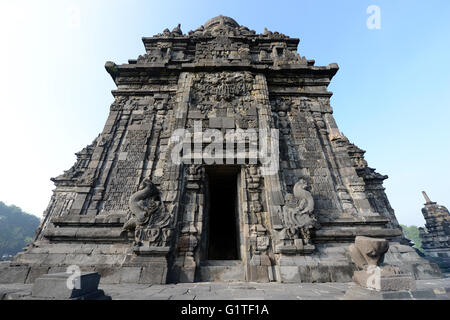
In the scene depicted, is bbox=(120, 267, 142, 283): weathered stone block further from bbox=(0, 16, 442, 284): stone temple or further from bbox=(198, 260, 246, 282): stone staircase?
bbox=(198, 260, 246, 282): stone staircase

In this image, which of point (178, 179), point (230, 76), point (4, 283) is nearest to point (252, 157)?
point (178, 179)

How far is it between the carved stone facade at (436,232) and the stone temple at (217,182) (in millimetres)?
13071

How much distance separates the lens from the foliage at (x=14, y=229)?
39.4 metres

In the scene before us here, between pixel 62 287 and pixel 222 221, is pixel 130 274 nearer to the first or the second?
pixel 62 287

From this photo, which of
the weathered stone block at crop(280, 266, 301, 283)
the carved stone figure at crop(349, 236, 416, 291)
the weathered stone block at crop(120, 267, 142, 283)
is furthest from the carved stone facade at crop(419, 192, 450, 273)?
the weathered stone block at crop(120, 267, 142, 283)

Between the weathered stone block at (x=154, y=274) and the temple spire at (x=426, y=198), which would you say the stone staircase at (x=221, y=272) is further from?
the temple spire at (x=426, y=198)

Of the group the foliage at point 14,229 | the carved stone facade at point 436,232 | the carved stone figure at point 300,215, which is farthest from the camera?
the foliage at point 14,229

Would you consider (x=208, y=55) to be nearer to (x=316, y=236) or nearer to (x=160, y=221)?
(x=160, y=221)

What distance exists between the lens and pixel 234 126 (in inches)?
288

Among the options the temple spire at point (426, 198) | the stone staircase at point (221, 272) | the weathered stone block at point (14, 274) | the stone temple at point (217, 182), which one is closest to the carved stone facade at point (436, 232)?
the temple spire at point (426, 198)

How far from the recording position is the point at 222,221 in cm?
1044

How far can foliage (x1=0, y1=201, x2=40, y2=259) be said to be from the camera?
39406 mm

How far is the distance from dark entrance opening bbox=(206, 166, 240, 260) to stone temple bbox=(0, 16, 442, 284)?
0.06 metres

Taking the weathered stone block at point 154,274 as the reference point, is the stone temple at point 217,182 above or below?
above
